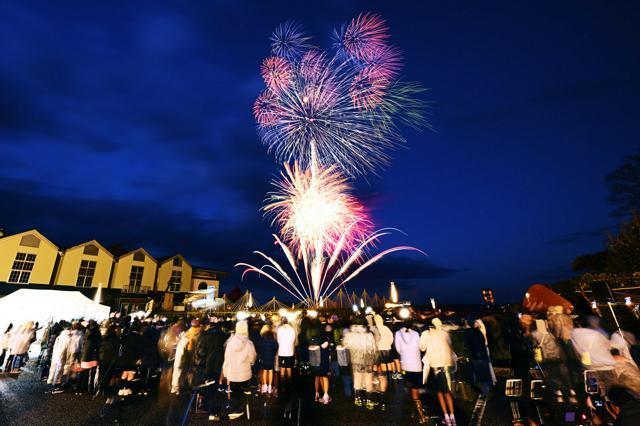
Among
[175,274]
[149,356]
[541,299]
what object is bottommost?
[149,356]

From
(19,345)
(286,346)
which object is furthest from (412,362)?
(19,345)

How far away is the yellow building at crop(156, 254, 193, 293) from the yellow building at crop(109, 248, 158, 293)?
A: 45.8 inches

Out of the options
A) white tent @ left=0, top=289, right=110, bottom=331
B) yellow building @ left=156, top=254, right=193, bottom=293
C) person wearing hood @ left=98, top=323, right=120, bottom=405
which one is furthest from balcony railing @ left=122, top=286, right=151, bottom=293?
person wearing hood @ left=98, top=323, right=120, bottom=405

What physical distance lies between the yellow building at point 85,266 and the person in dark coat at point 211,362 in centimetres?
4287

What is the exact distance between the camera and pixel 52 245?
37750 millimetres

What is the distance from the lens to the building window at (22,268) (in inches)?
1367

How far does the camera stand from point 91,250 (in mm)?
40625

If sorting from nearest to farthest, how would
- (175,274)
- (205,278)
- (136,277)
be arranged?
(136,277)
(175,274)
(205,278)

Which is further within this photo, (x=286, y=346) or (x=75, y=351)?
(x=75, y=351)

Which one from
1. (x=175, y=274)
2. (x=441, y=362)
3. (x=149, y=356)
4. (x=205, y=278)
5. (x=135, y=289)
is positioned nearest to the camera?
(x=441, y=362)

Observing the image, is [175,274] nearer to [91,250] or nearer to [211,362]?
[91,250]

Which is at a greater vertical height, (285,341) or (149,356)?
(285,341)

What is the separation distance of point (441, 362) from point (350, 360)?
2.23 metres

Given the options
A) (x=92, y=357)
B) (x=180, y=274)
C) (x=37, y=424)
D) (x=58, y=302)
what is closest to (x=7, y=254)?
(x=180, y=274)
